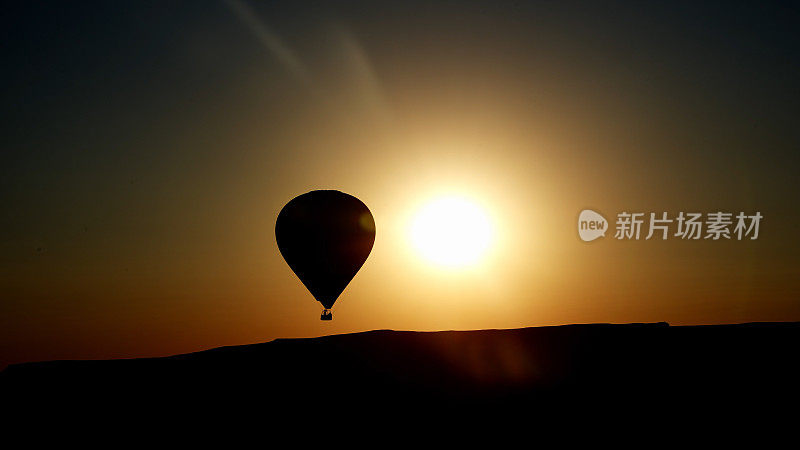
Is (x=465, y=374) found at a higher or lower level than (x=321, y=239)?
lower

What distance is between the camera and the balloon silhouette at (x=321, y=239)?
19750mm

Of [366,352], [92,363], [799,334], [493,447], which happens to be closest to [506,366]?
[366,352]

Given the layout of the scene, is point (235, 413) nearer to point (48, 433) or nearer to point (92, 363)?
point (48, 433)

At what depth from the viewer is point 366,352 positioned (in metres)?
33.9

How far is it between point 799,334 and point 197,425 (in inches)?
1379

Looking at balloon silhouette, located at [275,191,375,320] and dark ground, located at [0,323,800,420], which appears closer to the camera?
balloon silhouette, located at [275,191,375,320]

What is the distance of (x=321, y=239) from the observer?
1975cm

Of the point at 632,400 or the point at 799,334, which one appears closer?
the point at 632,400

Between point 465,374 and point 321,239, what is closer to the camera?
point 321,239

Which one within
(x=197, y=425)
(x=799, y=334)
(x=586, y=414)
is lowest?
(x=197, y=425)

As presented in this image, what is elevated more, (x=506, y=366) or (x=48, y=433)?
(x=506, y=366)

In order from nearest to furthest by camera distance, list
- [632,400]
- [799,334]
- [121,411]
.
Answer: [632,400], [121,411], [799,334]

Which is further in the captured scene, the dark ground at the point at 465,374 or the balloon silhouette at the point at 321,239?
the dark ground at the point at 465,374

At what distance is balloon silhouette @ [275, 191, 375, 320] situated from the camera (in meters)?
19.8
